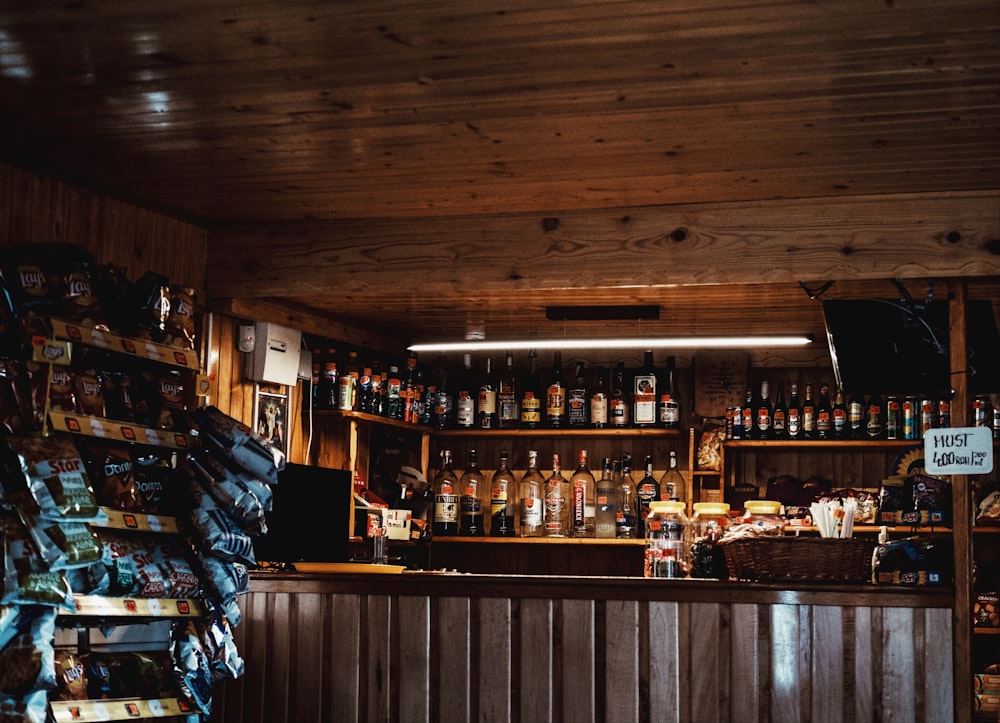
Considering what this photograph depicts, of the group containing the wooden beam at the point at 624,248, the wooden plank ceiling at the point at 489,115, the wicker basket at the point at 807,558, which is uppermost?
the wooden plank ceiling at the point at 489,115

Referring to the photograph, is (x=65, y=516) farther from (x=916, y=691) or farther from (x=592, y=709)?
(x=916, y=691)

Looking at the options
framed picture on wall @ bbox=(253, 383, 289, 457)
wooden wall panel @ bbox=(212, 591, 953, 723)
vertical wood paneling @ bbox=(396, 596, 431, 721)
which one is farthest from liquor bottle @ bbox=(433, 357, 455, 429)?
vertical wood paneling @ bbox=(396, 596, 431, 721)

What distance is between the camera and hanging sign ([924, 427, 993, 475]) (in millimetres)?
4465

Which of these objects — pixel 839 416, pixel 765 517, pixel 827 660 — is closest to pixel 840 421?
pixel 839 416

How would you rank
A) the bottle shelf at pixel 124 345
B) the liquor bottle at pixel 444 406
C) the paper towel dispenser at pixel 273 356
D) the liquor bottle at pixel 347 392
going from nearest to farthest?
the bottle shelf at pixel 124 345
the paper towel dispenser at pixel 273 356
the liquor bottle at pixel 347 392
the liquor bottle at pixel 444 406

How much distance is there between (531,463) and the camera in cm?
714

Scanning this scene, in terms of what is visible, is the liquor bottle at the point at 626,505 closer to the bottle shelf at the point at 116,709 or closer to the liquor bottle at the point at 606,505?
the liquor bottle at the point at 606,505

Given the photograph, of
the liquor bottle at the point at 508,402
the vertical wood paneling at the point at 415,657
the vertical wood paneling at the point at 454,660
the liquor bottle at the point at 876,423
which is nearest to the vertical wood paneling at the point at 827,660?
the vertical wood paneling at the point at 454,660

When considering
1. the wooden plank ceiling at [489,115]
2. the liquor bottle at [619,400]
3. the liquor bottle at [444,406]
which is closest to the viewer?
the wooden plank ceiling at [489,115]

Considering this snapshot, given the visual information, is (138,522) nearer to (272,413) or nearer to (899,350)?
(272,413)

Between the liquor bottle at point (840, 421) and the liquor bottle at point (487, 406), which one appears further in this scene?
the liquor bottle at point (487, 406)

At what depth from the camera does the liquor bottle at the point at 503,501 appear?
289 inches

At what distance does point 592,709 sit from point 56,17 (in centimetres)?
303

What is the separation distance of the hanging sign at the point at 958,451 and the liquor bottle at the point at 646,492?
2.79 metres
